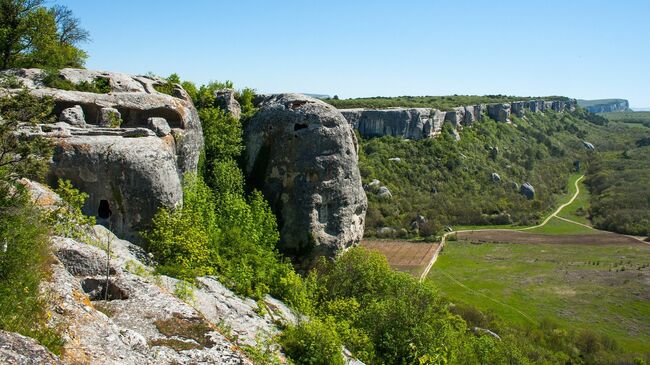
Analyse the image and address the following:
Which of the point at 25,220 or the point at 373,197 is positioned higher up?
the point at 25,220

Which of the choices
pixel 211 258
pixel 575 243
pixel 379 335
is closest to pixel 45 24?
pixel 211 258

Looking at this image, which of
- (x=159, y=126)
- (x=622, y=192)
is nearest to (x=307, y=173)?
(x=159, y=126)

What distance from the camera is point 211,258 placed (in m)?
19.3

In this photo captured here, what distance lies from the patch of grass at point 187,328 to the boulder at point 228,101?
706 inches

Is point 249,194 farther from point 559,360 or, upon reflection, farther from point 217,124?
point 559,360

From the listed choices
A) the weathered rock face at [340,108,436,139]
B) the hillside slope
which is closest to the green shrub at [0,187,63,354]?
the hillside slope

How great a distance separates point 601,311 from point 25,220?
188 feet

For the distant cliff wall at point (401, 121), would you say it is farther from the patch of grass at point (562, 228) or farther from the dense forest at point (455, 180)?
the patch of grass at point (562, 228)

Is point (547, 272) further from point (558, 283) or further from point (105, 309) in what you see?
point (105, 309)

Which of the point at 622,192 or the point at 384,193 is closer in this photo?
the point at 384,193

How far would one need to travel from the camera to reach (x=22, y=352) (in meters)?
6.88

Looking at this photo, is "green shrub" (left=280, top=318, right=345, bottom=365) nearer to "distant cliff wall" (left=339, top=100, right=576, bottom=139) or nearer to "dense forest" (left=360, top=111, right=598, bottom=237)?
"dense forest" (left=360, top=111, right=598, bottom=237)

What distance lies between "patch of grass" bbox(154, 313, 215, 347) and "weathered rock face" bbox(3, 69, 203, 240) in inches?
307

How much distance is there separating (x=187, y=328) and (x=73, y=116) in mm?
12724
